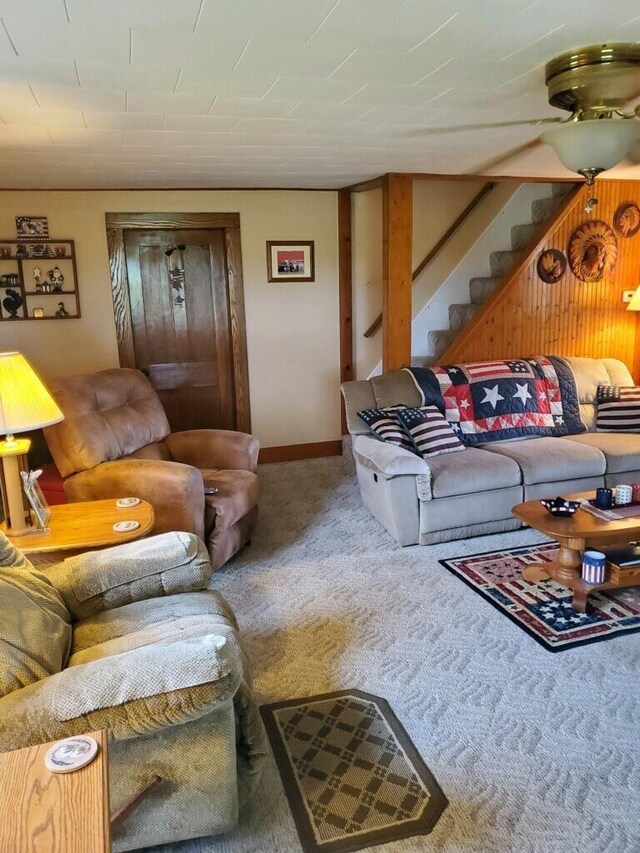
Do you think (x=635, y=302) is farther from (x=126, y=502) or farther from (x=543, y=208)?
(x=126, y=502)

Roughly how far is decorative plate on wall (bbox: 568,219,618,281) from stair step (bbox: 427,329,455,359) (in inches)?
43.7

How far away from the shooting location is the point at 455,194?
557 centimetres

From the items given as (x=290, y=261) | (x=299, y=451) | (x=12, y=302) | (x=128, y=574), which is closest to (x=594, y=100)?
(x=128, y=574)

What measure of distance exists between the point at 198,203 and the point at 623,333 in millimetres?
3677

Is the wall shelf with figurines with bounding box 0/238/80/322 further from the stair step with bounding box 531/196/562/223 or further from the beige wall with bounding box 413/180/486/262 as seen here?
the stair step with bounding box 531/196/562/223

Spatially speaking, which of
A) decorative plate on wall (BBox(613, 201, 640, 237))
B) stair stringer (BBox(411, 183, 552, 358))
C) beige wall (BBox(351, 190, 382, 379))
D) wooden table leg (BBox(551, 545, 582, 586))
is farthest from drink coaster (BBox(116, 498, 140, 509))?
decorative plate on wall (BBox(613, 201, 640, 237))

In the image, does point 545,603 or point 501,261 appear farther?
point 501,261

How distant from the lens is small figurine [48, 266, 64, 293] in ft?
15.0

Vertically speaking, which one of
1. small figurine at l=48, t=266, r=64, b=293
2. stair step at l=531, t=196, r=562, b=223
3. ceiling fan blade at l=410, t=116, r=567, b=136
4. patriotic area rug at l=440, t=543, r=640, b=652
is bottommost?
patriotic area rug at l=440, t=543, r=640, b=652

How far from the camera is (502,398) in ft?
13.7

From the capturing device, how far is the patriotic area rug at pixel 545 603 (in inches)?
103

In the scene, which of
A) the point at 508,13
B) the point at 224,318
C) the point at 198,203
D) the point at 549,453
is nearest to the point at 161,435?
the point at 224,318

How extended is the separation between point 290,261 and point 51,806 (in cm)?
450

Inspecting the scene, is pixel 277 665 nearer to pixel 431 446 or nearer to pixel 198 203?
pixel 431 446
